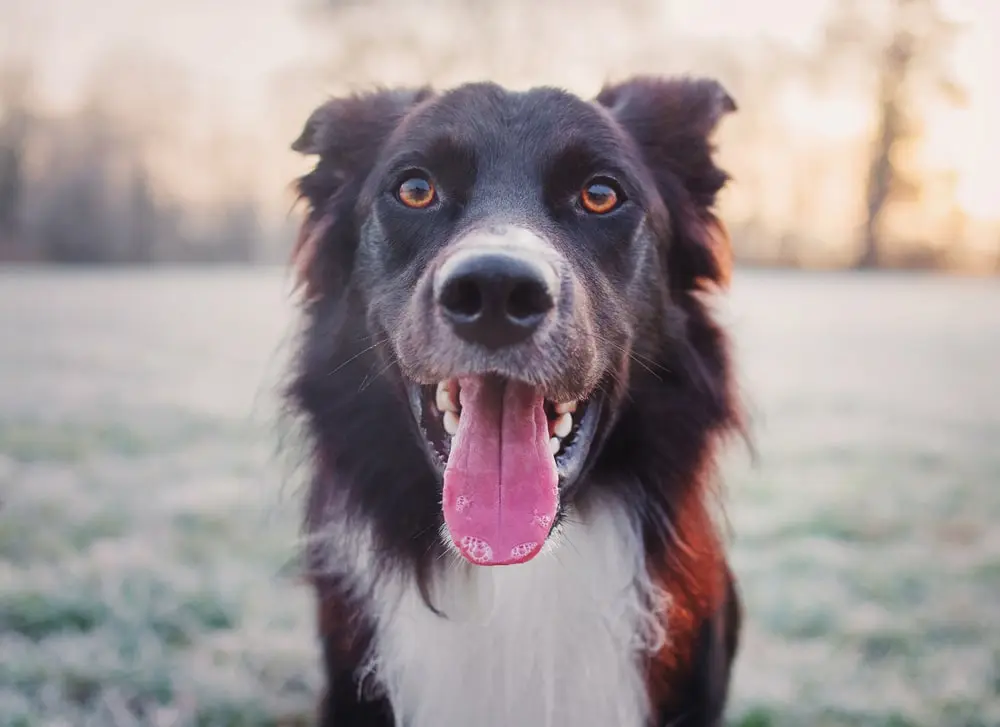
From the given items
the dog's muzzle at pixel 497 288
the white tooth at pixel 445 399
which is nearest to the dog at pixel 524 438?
the white tooth at pixel 445 399

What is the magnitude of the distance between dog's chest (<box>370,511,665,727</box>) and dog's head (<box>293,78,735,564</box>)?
0.26m

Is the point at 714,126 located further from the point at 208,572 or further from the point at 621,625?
the point at 208,572

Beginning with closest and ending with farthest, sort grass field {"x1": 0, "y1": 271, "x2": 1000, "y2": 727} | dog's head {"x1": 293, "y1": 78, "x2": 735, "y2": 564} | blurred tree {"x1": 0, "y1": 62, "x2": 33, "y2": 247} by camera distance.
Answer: dog's head {"x1": 293, "y1": 78, "x2": 735, "y2": 564}
grass field {"x1": 0, "y1": 271, "x2": 1000, "y2": 727}
blurred tree {"x1": 0, "y1": 62, "x2": 33, "y2": 247}

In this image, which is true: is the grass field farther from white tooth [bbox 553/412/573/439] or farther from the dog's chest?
white tooth [bbox 553/412/573/439]

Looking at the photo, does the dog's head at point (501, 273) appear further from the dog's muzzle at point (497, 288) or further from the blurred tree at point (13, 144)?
the blurred tree at point (13, 144)

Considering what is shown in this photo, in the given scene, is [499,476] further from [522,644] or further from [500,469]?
[522,644]

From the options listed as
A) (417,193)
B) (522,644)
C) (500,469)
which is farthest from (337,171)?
(522,644)

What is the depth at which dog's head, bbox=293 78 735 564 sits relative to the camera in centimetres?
185

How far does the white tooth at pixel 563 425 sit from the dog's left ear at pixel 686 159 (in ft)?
2.13

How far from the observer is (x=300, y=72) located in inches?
237

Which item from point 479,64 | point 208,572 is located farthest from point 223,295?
point 208,572

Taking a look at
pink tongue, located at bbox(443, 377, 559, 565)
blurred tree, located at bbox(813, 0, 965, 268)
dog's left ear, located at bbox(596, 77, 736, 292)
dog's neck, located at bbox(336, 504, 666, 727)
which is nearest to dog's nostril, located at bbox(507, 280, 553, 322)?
pink tongue, located at bbox(443, 377, 559, 565)

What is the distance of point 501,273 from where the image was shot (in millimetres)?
1656

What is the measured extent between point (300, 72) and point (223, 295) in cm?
234
